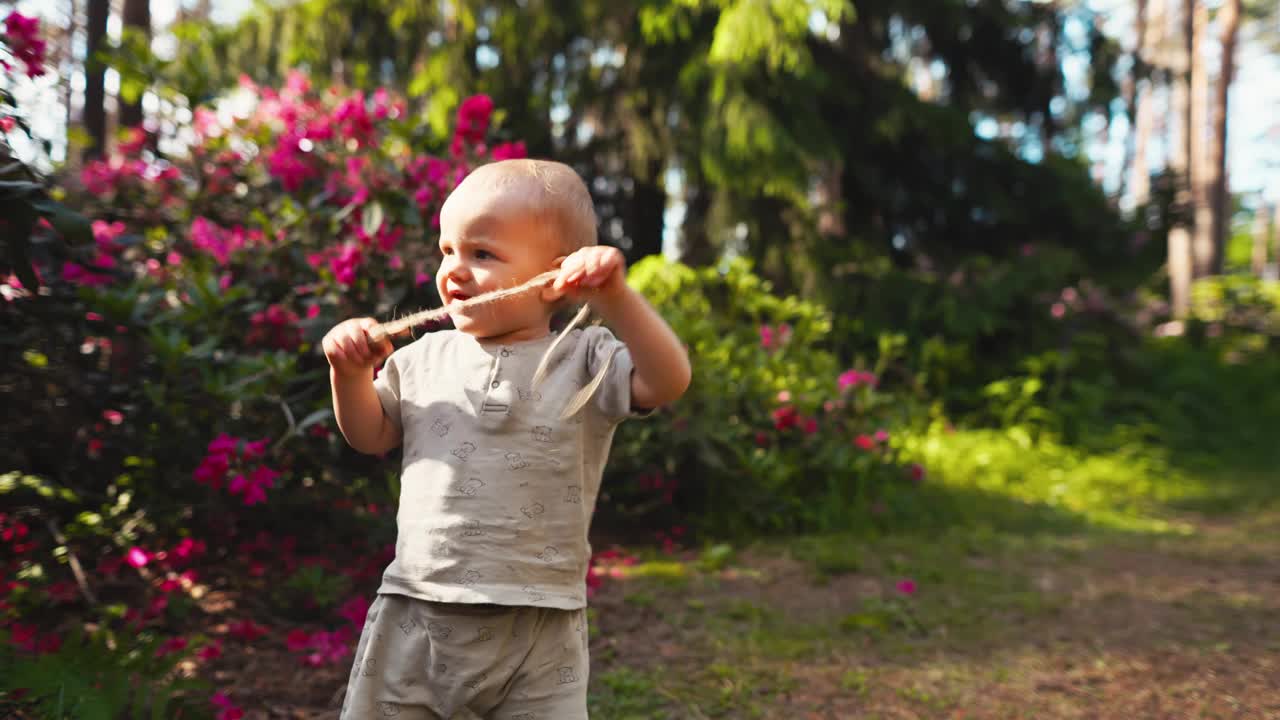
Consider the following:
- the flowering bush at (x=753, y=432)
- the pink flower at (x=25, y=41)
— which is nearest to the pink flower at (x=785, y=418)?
the flowering bush at (x=753, y=432)

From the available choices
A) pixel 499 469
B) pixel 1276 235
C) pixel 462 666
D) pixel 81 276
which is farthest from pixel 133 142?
pixel 1276 235

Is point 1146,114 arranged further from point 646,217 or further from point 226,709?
point 226,709

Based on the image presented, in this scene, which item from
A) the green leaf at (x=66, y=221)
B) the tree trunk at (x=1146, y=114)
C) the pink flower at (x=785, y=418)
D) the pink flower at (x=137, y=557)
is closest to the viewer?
the green leaf at (x=66, y=221)

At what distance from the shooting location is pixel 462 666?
5.02ft

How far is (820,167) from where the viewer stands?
23.6 feet

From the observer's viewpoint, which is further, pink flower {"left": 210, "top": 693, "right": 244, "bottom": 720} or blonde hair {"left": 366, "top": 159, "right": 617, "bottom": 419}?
pink flower {"left": 210, "top": 693, "right": 244, "bottom": 720}

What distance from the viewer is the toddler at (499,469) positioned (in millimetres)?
1532

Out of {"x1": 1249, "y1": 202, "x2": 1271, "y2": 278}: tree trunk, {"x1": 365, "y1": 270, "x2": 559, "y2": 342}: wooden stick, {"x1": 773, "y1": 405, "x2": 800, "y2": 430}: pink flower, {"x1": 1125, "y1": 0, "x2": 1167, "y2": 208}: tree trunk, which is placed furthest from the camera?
{"x1": 1249, "y1": 202, "x2": 1271, "y2": 278}: tree trunk

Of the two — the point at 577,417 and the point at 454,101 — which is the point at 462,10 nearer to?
the point at 454,101

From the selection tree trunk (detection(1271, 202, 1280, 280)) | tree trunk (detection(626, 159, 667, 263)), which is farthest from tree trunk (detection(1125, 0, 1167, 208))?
tree trunk (detection(1271, 202, 1280, 280))

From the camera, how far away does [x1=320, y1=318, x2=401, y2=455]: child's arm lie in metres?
1.56

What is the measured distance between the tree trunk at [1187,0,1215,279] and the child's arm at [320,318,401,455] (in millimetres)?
18068

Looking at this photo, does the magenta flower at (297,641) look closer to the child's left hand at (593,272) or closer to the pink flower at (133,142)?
the child's left hand at (593,272)

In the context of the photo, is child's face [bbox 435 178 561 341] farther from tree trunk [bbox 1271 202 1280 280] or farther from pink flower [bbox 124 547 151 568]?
tree trunk [bbox 1271 202 1280 280]
